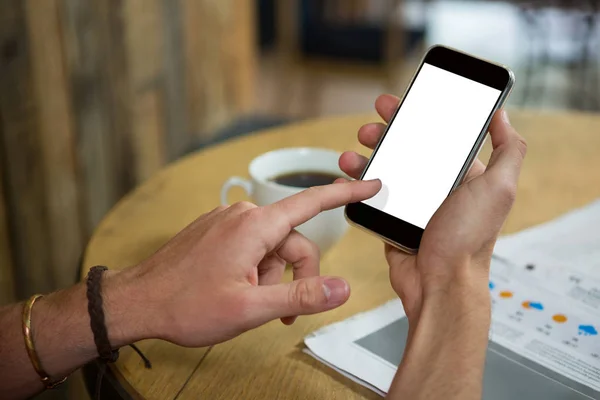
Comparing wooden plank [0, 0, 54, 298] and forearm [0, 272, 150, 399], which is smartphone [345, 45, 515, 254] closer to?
forearm [0, 272, 150, 399]

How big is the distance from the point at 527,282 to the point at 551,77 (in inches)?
123

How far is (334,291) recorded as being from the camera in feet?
1.86

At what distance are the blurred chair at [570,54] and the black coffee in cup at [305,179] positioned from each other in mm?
2338

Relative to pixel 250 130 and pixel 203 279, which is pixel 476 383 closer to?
pixel 203 279

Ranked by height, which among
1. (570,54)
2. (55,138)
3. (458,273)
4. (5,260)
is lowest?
(5,260)

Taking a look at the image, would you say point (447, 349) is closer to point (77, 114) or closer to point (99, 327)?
point (99, 327)

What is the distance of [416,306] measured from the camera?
64 cm

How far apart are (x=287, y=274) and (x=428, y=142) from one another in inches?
8.6

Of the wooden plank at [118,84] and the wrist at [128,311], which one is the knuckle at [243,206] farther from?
the wooden plank at [118,84]

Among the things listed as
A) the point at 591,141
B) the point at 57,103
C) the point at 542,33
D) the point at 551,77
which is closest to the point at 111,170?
the point at 57,103

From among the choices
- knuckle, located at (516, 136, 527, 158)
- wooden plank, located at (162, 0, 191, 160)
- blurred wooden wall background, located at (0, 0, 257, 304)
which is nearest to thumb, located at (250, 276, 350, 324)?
knuckle, located at (516, 136, 527, 158)

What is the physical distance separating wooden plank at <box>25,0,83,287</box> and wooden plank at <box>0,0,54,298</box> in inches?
0.8

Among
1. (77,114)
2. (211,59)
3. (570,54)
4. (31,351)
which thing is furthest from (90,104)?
(570,54)

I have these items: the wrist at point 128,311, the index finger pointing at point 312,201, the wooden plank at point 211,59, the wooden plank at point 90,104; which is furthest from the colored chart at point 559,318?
the wooden plank at point 211,59
